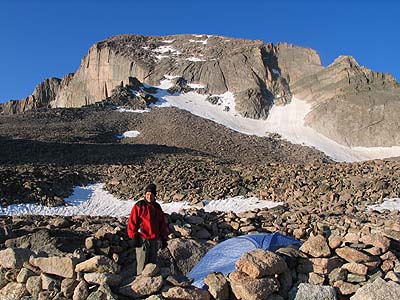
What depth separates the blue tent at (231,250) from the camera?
24.8 ft

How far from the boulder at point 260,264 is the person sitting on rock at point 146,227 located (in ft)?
6.15

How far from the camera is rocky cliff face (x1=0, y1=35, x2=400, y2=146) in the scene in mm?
59469

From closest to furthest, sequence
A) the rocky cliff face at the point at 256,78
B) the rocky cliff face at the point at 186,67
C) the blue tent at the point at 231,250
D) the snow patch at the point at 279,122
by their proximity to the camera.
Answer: the blue tent at the point at 231,250
the snow patch at the point at 279,122
the rocky cliff face at the point at 256,78
the rocky cliff face at the point at 186,67

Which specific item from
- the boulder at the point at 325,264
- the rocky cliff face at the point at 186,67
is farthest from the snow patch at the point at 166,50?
the boulder at the point at 325,264

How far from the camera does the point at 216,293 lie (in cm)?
579

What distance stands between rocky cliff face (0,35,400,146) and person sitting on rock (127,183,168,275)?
54.0 m

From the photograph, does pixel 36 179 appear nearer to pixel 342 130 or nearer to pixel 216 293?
pixel 216 293

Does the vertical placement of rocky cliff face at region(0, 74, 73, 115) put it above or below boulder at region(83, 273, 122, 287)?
above

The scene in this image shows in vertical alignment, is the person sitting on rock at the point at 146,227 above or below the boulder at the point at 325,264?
above

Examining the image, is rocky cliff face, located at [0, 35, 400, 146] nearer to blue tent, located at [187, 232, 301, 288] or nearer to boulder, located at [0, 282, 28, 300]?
blue tent, located at [187, 232, 301, 288]

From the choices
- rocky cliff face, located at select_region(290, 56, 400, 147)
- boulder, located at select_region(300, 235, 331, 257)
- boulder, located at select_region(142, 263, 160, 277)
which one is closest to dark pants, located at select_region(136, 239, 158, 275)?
boulder, located at select_region(142, 263, 160, 277)

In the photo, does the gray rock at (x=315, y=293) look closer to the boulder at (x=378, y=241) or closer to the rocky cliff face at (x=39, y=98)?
the boulder at (x=378, y=241)

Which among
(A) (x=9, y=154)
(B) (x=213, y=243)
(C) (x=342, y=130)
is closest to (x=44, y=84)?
(C) (x=342, y=130)

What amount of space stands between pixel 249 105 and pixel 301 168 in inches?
1829
